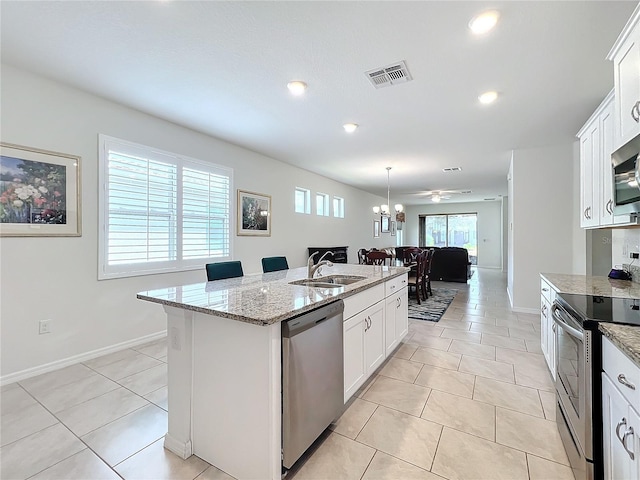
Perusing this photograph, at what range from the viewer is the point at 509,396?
2.28m

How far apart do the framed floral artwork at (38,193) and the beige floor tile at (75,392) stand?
4.44 feet

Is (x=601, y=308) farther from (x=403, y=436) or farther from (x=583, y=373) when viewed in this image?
(x=403, y=436)

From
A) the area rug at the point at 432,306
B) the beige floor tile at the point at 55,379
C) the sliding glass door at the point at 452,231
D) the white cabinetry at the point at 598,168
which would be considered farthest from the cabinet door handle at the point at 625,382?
the sliding glass door at the point at 452,231

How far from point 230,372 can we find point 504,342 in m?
3.30

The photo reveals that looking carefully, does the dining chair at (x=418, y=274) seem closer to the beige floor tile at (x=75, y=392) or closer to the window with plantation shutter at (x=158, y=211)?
the window with plantation shutter at (x=158, y=211)

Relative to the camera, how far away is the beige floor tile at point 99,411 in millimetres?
1938

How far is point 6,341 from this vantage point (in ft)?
8.09

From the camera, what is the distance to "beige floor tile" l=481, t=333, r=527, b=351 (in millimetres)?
3307

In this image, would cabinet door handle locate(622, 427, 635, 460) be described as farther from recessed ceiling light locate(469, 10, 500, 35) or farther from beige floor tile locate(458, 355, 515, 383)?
recessed ceiling light locate(469, 10, 500, 35)

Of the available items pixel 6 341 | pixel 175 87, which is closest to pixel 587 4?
pixel 175 87

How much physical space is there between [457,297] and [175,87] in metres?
5.87

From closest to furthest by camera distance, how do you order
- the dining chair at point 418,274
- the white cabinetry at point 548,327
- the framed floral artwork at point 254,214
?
1. the white cabinetry at point 548,327
2. the framed floral artwork at point 254,214
3. the dining chair at point 418,274

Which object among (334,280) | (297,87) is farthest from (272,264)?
(297,87)

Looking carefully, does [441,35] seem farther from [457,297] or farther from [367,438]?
[457,297]
